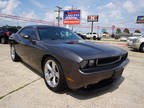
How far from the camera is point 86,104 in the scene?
170cm

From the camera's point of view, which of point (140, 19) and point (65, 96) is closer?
point (65, 96)

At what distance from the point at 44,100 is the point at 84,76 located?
0.85 meters

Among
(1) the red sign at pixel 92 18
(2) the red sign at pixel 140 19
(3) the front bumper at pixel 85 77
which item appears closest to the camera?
(3) the front bumper at pixel 85 77

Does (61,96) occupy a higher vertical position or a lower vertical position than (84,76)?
lower

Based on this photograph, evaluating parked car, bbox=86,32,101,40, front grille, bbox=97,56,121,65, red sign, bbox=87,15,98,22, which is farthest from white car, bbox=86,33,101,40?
front grille, bbox=97,56,121,65

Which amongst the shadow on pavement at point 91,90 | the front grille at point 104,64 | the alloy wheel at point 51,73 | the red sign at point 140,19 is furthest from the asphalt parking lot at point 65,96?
the red sign at point 140,19

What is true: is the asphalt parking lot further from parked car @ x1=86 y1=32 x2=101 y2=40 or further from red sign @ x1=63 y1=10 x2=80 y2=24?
red sign @ x1=63 y1=10 x2=80 y2=24

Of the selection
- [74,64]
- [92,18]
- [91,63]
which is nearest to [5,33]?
[74,64]

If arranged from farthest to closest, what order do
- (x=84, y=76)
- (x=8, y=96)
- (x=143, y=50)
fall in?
(x=143, y=50) → (x=8, y=96) → (x=84, y=76)

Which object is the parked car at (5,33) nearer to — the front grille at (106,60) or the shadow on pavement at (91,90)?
the shadow on pavement at (91,90)

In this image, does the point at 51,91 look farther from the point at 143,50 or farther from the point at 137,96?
the point at 143,50

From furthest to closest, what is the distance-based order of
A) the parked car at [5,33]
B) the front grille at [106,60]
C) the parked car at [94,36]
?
the parked car at [94,36]
the parked car at [5,33]
the front grille at [106,60]

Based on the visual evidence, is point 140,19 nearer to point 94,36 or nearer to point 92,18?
point 92,18

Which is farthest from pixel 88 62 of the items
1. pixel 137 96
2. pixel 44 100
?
pixel 137 96
